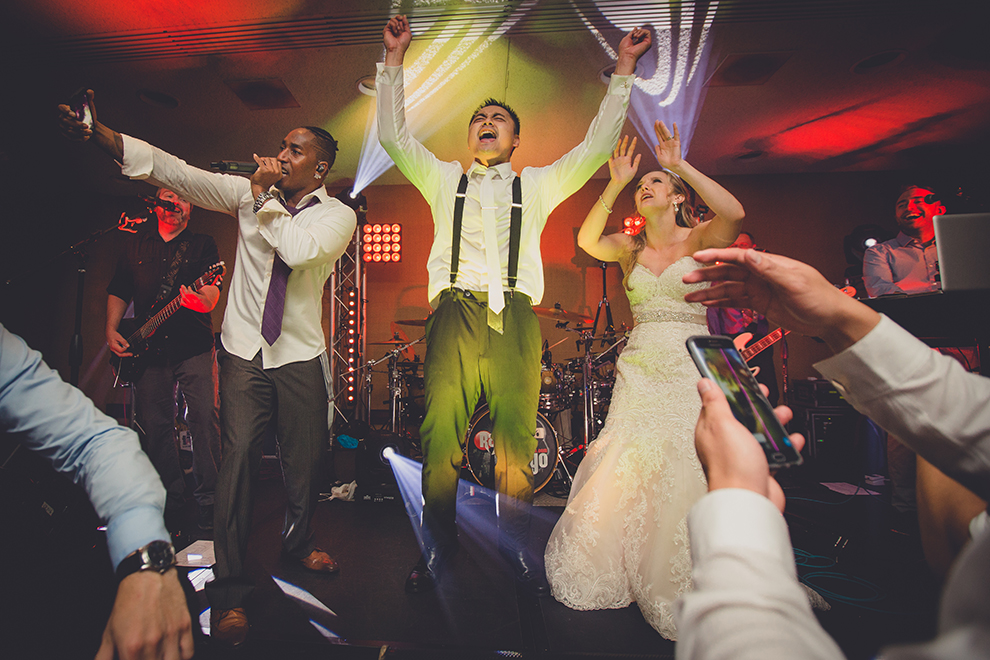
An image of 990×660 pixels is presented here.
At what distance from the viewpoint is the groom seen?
2.00 m

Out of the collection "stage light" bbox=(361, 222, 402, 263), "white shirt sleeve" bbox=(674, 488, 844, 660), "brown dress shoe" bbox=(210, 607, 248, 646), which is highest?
"stage light" bbox=(361, 222, 402, 263)

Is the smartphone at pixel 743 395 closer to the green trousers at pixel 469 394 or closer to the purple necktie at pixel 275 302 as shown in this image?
the green trousers at pixel 469 394

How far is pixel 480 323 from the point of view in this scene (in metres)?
2.07

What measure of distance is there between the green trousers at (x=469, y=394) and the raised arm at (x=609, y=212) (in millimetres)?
631

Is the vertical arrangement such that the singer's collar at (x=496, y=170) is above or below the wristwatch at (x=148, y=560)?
above

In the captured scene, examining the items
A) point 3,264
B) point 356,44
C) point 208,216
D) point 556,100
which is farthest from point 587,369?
point 208,216

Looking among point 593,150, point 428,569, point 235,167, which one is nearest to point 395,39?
point 235,167

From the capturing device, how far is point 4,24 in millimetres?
3465

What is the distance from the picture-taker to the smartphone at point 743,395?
55 centimetres

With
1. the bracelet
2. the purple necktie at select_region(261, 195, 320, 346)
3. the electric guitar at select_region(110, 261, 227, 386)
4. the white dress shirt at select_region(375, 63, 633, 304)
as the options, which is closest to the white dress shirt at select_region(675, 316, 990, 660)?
the white dress shirt at select_region(375, 63, 633, 304)

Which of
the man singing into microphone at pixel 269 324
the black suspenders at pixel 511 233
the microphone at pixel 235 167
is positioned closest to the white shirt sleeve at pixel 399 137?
the black suspenders at pixel 511 233

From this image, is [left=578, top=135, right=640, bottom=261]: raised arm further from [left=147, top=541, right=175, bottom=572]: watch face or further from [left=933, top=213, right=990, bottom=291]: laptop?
[left=147, top=541, right=175, bottom=572]: watch face

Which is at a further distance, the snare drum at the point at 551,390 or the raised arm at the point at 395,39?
the snare drum at the point at 551,390

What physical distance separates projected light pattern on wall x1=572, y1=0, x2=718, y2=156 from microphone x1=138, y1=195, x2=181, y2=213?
3319 millimetres
